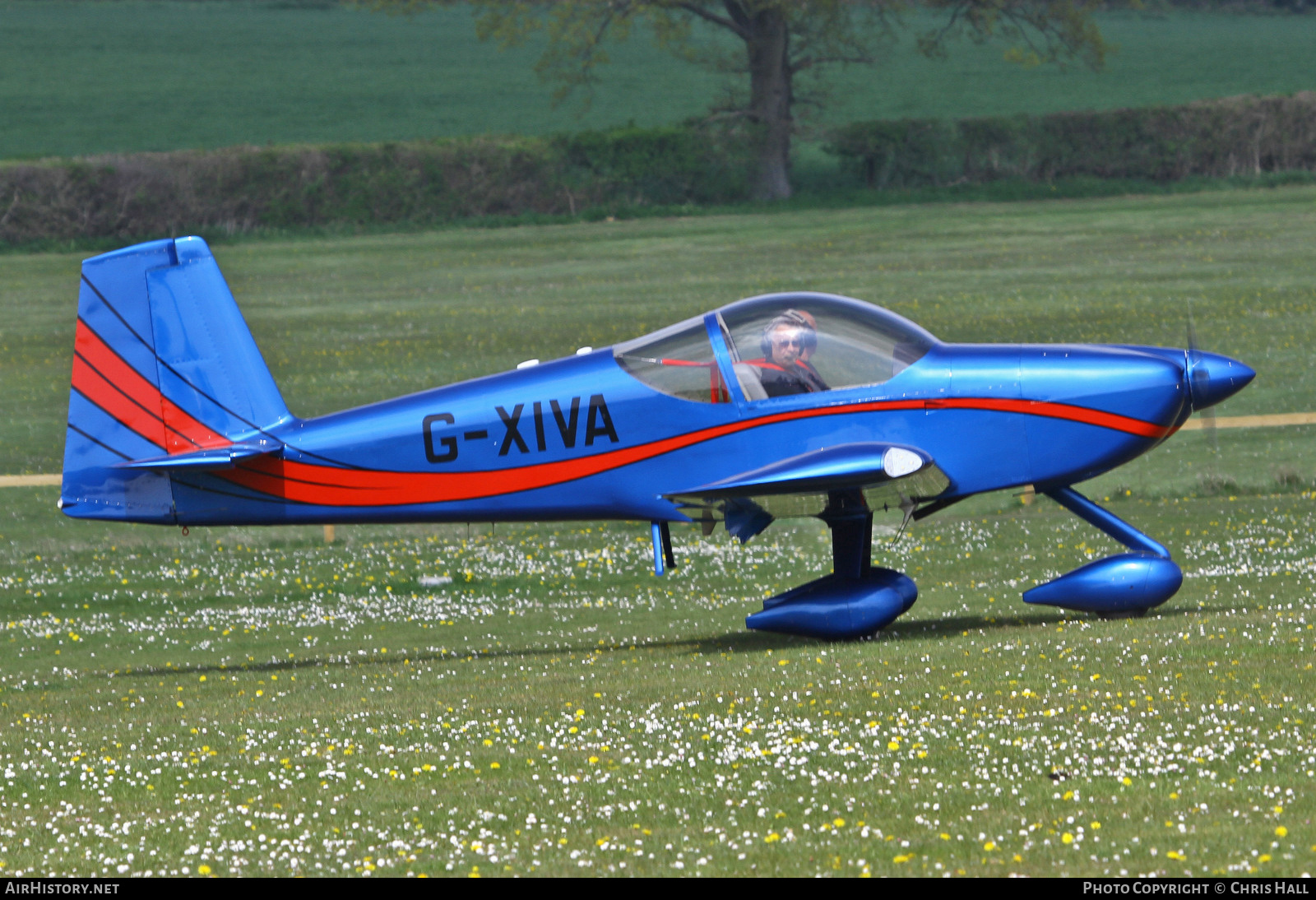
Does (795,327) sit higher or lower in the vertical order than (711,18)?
lower

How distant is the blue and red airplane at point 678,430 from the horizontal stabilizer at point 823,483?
0.03 meters

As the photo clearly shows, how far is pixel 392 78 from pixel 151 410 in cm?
7012

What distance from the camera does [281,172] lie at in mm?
54125

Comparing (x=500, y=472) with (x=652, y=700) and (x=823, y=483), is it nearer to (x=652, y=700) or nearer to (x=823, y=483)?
(x=823, y=483)

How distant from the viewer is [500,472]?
12.8 meters

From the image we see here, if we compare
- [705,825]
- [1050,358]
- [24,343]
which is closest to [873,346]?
[1050,358]

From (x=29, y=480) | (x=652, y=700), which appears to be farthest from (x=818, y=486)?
(x=29, y=480)

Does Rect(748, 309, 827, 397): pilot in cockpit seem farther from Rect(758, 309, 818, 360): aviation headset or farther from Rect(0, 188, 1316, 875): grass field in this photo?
Rect(0, 188, 1316, 875): grass field

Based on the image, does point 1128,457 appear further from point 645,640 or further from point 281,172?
point 281,172

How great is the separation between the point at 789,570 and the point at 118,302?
28.2 ft

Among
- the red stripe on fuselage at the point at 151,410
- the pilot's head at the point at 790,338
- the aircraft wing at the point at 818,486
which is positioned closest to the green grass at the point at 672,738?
the aircraft wing at the point at 818,486

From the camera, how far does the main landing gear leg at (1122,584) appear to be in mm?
12203

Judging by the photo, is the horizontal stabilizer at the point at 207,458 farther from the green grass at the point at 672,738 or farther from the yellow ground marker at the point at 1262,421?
the yellow ground marker at the point at 1262,421

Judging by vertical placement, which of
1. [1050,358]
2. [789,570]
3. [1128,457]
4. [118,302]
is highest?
[118,302]
